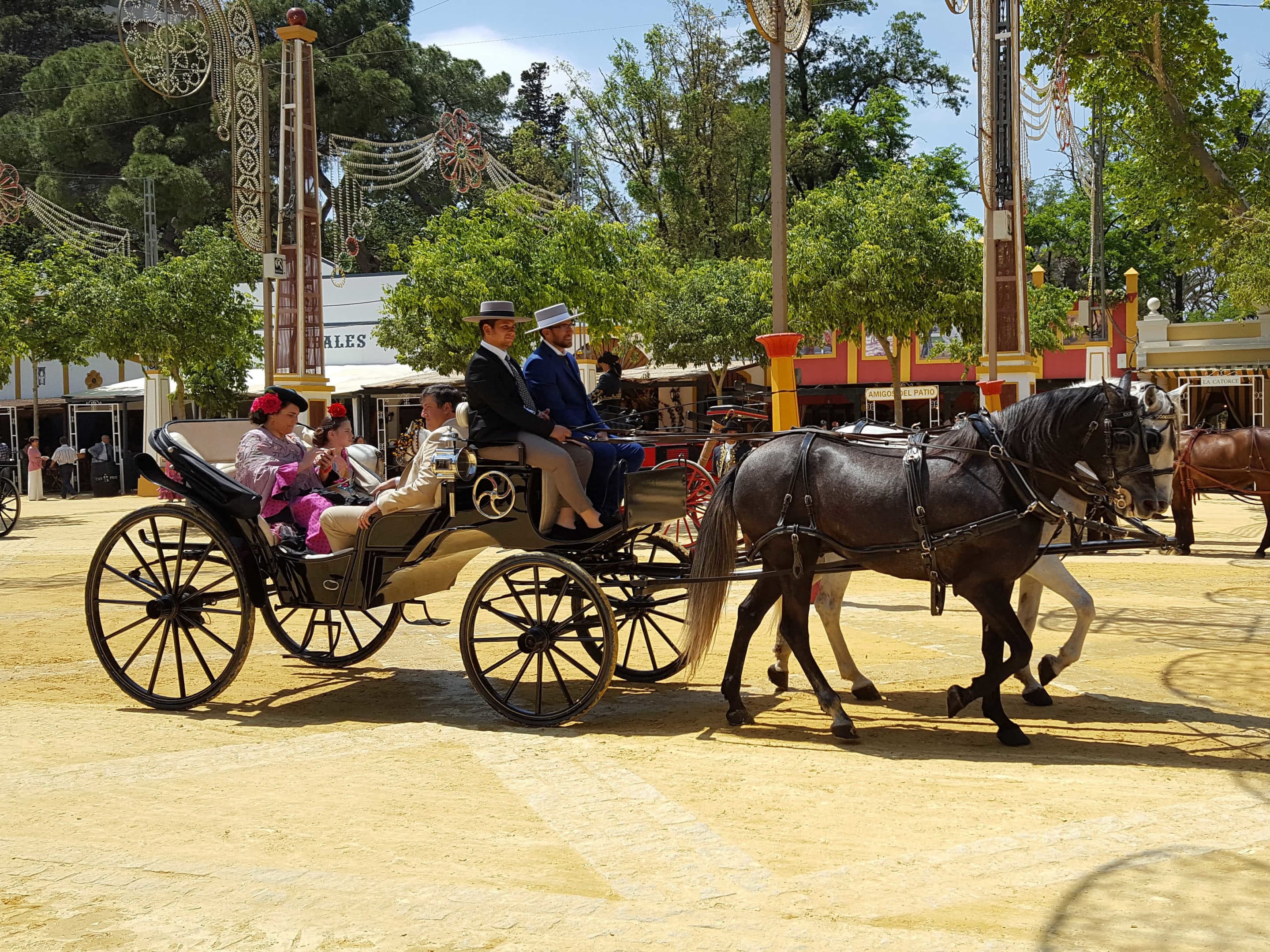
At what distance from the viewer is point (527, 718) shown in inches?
253

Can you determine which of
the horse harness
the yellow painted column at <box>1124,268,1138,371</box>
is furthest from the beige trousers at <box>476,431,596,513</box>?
the yellow painted column at <box>1124,268,1138,371</box>

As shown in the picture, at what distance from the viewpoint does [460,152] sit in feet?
87.1

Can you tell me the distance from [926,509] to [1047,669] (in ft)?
5.28

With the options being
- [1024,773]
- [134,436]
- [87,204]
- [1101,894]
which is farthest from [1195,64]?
[87,204]

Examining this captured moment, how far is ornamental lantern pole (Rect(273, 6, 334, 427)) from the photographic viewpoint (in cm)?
1773

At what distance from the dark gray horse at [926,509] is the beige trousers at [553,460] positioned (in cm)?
72

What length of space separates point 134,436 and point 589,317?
1665cm

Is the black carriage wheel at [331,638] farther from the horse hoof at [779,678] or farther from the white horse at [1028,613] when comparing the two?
the white horse at [1028,613]

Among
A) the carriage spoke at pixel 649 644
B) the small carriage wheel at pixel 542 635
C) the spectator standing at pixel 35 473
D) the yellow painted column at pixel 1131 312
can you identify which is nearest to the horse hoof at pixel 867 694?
the carriage spoke at pixel 649 644

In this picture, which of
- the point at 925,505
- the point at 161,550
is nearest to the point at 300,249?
the point at 161,550

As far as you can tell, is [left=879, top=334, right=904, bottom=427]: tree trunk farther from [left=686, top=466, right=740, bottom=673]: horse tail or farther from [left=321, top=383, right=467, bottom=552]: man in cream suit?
[left=321, top=383, right=467, bottom=552]: man in cream suit

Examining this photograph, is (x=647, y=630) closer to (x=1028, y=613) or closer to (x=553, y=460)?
(x=553, y=460)

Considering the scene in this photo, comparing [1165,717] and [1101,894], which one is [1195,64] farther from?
[1101,894]

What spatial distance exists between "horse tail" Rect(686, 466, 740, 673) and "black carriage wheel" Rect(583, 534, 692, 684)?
0.29ft
